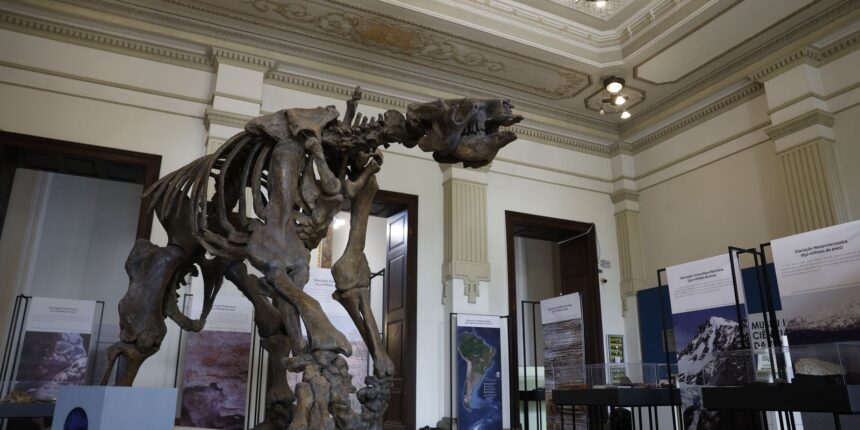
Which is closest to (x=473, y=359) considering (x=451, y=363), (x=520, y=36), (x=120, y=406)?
(x=451, y=363)

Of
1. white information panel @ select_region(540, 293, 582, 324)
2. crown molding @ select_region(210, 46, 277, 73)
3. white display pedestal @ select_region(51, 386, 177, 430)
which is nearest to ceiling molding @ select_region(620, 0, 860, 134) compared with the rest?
white information panel @ select_region(540, 293, 582, 324)

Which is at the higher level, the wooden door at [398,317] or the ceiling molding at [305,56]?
the ceiling molding at [305,56]

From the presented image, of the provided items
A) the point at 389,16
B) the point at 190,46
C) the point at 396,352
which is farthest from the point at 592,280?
the point at 190,46

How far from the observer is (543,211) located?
8961mm

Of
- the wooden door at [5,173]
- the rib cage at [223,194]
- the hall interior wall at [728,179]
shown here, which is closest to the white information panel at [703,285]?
the hall interior wall at [728,179]

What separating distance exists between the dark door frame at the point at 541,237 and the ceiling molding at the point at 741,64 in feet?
6.17

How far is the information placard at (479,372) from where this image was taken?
719cm

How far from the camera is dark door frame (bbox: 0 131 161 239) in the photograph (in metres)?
6.27

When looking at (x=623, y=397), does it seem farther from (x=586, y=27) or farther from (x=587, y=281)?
(x=586, y=27)

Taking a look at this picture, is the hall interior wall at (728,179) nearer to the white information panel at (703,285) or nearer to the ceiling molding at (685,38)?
the ceiling molding at (685,38)

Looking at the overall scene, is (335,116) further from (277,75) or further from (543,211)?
(543,211)

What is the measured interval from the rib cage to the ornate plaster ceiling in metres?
3.91

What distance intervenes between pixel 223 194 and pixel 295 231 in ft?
2.25

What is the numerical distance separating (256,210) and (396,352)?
4.99 metres
